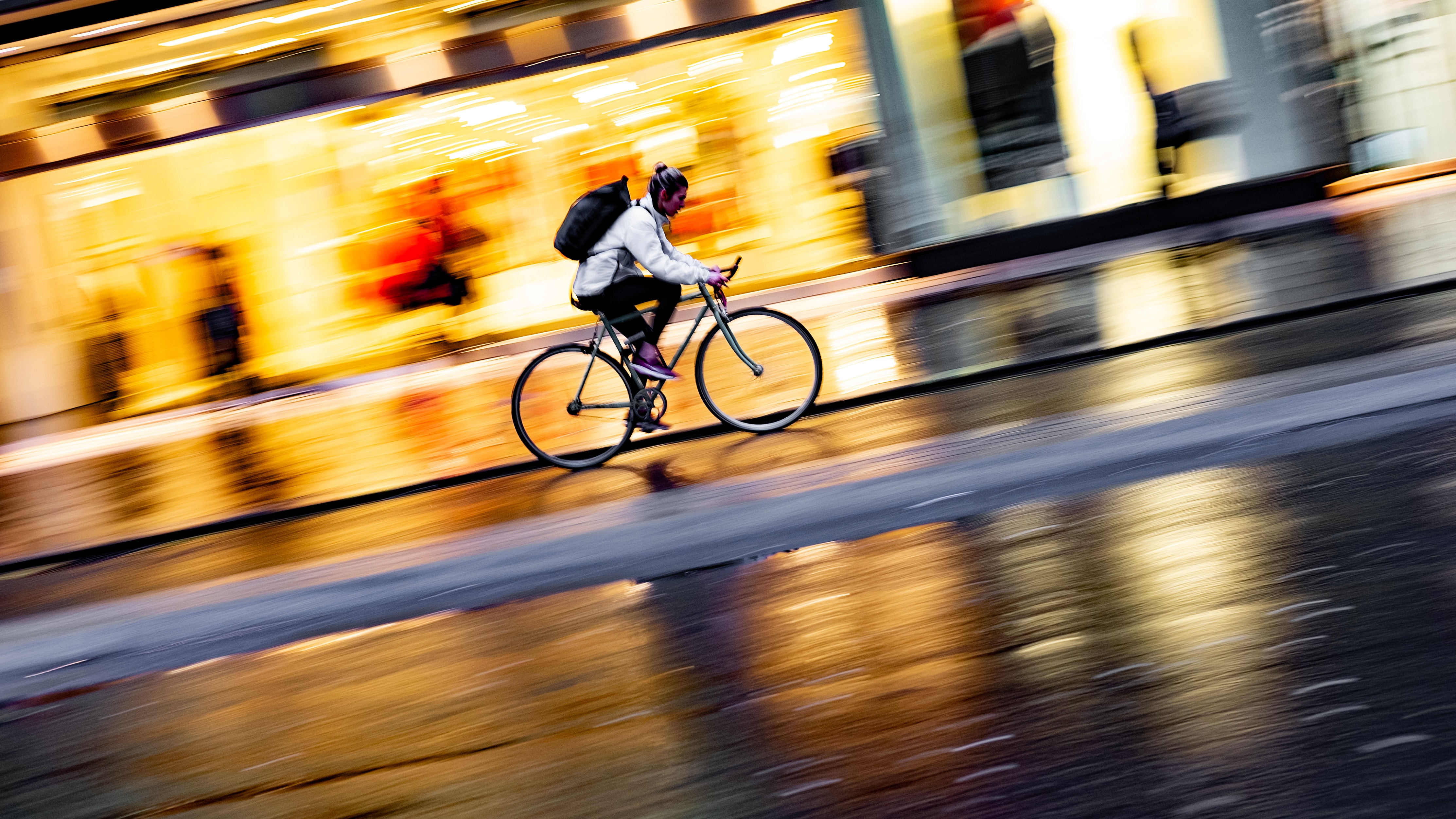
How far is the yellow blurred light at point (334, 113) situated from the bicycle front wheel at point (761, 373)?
8.80 meters

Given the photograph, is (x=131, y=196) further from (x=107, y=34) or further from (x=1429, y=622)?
(x=1429, y=622)

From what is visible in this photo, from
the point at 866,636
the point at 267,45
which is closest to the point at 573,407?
the point at 866,636

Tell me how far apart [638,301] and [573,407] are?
2.45 ft

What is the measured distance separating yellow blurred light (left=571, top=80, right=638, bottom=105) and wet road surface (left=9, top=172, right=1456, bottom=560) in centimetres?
302

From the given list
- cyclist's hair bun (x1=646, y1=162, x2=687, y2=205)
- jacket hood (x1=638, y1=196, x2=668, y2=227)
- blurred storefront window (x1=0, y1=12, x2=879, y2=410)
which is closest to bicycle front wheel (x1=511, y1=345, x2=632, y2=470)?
jacket hood (x1=638, y1=196, x2=668, y2=227)

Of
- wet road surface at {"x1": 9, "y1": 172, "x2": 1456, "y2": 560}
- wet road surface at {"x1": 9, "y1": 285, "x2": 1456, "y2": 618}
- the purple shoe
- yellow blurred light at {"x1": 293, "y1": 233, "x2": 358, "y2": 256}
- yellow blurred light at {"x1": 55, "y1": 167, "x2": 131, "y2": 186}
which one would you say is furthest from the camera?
yellow blurred light at {"x1": 293, "y1": 233, "x2": 358, "y2": 256}

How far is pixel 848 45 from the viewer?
1459cm

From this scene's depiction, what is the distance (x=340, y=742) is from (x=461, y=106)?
39.0 ft

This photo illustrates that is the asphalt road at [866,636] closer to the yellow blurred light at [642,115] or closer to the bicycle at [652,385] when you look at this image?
the bicycle at [652,385]

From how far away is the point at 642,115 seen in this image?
1506 cm

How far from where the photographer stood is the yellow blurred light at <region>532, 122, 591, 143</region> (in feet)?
49.5

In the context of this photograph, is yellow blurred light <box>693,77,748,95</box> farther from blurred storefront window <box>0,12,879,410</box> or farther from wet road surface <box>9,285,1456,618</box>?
A: wet road surface <box>9,285,1456,618</box>

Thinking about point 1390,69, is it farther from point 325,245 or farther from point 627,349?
point 325,245

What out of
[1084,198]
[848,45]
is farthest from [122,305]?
[1084,198]
